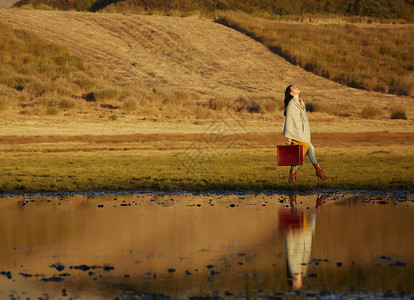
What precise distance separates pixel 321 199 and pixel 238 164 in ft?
22.1

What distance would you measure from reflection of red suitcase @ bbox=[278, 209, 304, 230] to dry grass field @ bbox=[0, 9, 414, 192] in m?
3.28

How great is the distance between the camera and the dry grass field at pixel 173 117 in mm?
17562

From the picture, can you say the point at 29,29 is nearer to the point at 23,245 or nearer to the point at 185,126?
the point at 185,126

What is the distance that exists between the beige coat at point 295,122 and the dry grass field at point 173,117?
127 cm

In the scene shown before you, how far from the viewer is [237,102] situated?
33.6m

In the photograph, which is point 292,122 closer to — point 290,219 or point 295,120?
point 295,120

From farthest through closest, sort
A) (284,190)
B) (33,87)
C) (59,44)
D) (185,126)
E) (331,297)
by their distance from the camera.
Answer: (59,44), (33,87), (185,126), (284,190), (331,297)

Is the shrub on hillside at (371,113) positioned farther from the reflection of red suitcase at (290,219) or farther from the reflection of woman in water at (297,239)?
the reflection of red suitcase at (290,219)

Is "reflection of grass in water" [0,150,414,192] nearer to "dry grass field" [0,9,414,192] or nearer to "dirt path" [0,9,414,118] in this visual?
"dry grass field" [0,9,414,192]

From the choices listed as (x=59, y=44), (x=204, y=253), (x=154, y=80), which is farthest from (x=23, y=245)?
(x=59, y=44)

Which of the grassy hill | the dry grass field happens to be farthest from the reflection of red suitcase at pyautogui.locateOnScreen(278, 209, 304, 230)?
the grassy hill

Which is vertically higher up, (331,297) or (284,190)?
(331,297)

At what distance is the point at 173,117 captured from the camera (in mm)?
29188

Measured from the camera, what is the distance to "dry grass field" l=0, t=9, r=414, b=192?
17.6 meters
